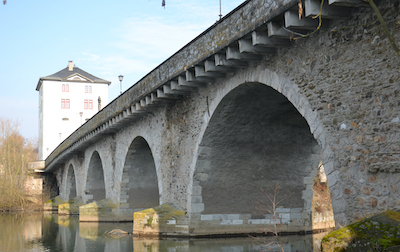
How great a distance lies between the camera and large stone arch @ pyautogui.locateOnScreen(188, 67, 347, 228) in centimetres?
629

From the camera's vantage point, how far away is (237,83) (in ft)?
28.6

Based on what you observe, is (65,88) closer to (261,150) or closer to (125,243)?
(125,243)

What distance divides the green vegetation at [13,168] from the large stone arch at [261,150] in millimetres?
20509

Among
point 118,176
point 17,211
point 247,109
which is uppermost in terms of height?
point 247,109

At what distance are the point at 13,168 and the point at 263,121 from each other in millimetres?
24796

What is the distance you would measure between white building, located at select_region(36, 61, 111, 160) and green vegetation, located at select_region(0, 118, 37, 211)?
14.3 metres

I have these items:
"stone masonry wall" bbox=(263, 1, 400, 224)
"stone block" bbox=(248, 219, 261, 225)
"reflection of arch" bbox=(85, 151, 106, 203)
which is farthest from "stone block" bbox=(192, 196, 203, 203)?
"reflection of arch" bbox=(85, 151, 106, 203)

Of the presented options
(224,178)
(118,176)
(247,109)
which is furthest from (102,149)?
(247,109)

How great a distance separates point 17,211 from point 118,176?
549 inches

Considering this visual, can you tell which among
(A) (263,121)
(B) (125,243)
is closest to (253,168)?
(A) (263,121)

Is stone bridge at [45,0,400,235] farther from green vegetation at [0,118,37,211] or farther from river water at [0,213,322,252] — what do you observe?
green vegetation at [0,118,37,211]

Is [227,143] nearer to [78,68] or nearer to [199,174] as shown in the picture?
[199,174]

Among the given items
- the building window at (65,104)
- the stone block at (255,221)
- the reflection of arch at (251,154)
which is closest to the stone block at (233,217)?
the reflection of arch at (251,154)

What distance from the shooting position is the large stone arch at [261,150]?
20.6ft
